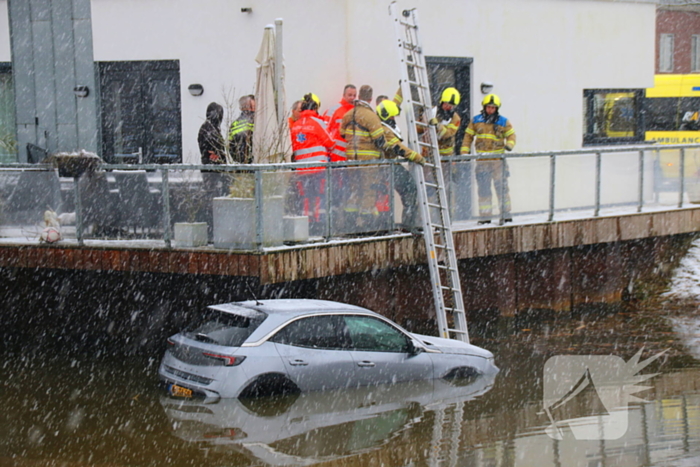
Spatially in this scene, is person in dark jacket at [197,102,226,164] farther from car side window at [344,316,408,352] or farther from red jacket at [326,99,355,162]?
car side window at [344,316,408,352]

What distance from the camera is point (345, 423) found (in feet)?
34.0

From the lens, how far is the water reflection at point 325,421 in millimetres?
9492

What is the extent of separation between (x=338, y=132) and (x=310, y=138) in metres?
0.84

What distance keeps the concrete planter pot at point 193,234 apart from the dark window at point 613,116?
1103 cm

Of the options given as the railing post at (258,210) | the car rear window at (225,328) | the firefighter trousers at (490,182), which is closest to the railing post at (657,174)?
the firefighter trousers at (490,182)

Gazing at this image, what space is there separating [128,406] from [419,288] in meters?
5.36

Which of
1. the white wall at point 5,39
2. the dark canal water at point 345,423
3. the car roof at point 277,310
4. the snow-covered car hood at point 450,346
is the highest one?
the white wall at point 5,39

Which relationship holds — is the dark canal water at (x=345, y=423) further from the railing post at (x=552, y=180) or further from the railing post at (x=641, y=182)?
the railing post at (x=641, y=182)

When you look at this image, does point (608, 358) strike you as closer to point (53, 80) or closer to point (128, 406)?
point (128, 406)

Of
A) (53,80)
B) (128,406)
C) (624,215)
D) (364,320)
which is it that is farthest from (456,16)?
(128,406)

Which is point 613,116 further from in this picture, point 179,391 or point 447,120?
point 179,391

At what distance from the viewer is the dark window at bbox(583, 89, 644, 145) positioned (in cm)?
2089

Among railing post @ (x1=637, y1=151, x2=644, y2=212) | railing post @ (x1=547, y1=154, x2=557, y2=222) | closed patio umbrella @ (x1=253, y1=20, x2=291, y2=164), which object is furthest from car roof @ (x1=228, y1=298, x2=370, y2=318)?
railing post @ (x1=637, y1=151, x2=644, y2=212)

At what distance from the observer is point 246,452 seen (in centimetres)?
928
